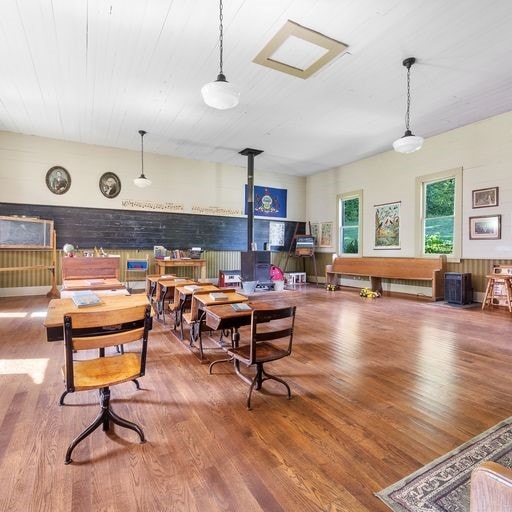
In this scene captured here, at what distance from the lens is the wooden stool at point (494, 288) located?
5598 mm

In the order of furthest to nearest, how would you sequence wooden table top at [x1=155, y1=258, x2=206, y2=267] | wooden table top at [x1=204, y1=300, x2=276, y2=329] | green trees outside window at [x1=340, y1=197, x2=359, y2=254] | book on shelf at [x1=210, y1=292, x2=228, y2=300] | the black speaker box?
green trees outside window at [x1=340, y1=197, x2=359, y2=254] < wooden table top at [x1=155, y1=258, x2=206, y2=267] < the black speaker box < book on shelf at [x1=210, y1=292, x2=228, y2=300] < wooden table top at [x1=204, y1=300, x2=276, y2=329]

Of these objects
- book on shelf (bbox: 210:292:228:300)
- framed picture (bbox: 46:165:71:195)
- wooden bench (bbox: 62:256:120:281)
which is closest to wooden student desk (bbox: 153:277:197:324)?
book on shelf (bbox: 210:292:228:300)

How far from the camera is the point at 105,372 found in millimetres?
1958

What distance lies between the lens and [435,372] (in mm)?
2977

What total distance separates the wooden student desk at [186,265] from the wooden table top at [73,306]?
5.02 m

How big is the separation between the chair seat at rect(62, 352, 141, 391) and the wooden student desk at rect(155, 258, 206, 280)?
5782mm

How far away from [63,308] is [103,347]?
70 centimetres

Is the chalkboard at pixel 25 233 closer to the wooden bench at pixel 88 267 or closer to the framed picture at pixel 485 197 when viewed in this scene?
the wooden bench at pixel 88 267

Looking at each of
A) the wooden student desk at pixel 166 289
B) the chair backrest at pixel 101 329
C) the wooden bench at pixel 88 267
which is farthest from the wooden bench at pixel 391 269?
the chair backrest at pixel 101 329

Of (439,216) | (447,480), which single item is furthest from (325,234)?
(447,480)

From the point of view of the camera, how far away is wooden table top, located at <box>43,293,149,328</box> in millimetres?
1963

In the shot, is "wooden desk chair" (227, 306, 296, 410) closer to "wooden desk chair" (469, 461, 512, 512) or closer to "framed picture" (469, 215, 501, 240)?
"wooden desk chair" (469, 461, 512, 512)

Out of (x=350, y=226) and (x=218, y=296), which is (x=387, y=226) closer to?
(x=350, y=226)

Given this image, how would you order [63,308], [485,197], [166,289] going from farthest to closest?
[485,197] → [166,289] → [63,308]
